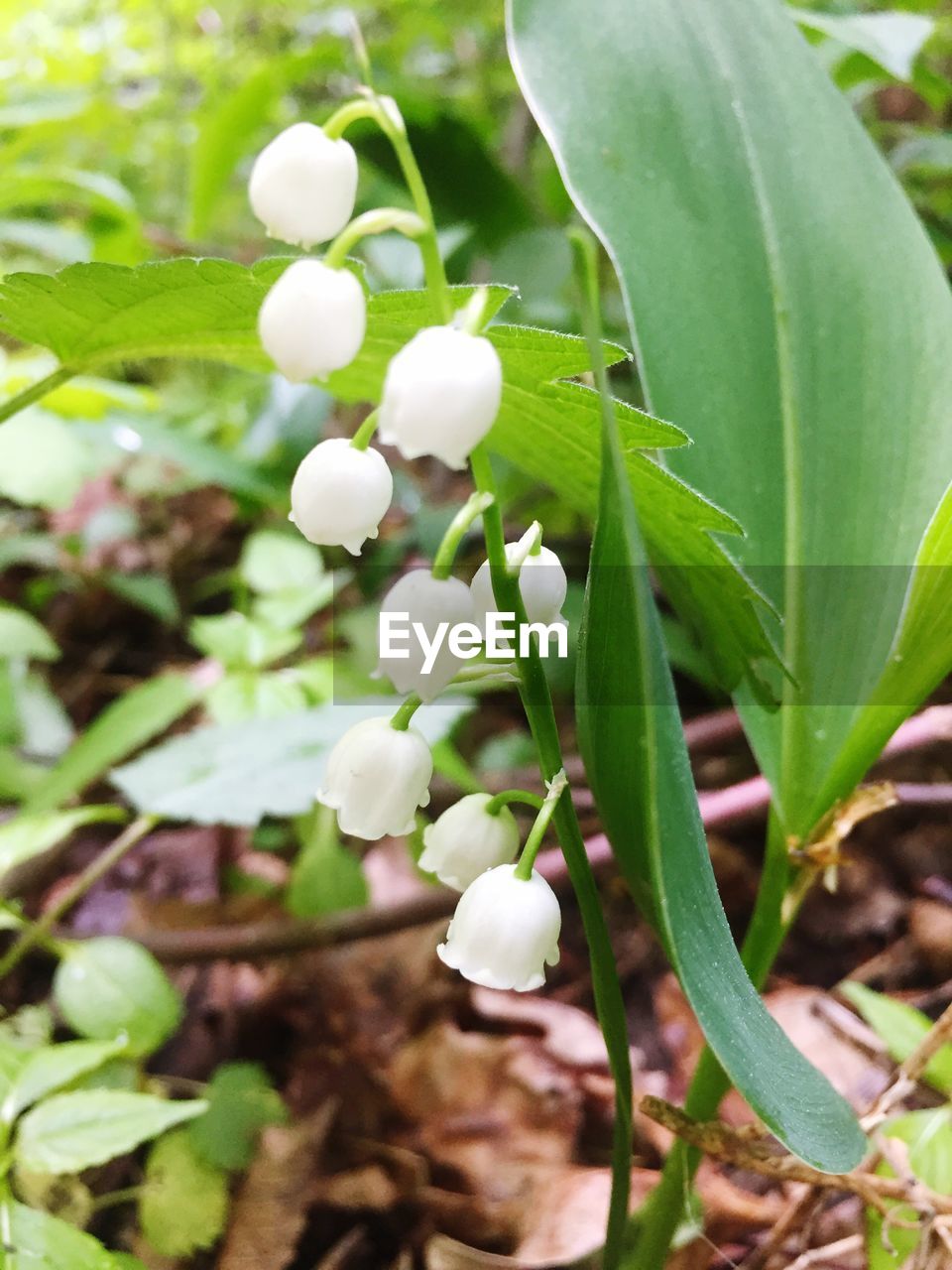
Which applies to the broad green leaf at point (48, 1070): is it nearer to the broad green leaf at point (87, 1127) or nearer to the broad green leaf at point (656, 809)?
the broad green leaf at point (87, 1127)

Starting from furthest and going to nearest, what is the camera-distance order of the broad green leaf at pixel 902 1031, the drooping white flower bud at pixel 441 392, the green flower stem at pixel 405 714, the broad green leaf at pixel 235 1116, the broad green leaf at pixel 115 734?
the broad green leaf at pixel 115 734, the broad green leaf at pixel 235 1116, the broad green leaf at pixel 902 1031, the green flower stem at pixel 405 714, the drooping white flower bud at pixel 441 392

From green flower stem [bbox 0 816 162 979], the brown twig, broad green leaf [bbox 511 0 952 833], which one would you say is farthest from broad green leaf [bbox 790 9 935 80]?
green flower stem [bbox 0 816 162 979]

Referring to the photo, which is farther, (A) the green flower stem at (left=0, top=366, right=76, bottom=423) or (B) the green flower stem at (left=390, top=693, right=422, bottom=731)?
(A) the green flower stem at (left=0, top=366, right=76, bottom=423)

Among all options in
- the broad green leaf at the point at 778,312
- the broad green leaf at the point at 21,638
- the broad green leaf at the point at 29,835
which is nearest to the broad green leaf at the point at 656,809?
the broad green leaf at the point at 778,312

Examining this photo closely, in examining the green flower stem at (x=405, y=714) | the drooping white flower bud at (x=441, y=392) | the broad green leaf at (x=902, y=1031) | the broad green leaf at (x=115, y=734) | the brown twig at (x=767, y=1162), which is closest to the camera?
the drooping white flower bud at (x=441, y=392)

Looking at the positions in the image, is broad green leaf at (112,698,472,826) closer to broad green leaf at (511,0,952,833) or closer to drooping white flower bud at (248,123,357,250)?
broad green leaf at (511,0,952,833)

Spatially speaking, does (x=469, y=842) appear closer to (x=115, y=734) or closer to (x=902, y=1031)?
(x=902, y=1031)

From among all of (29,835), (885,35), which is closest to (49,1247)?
(29,835)
